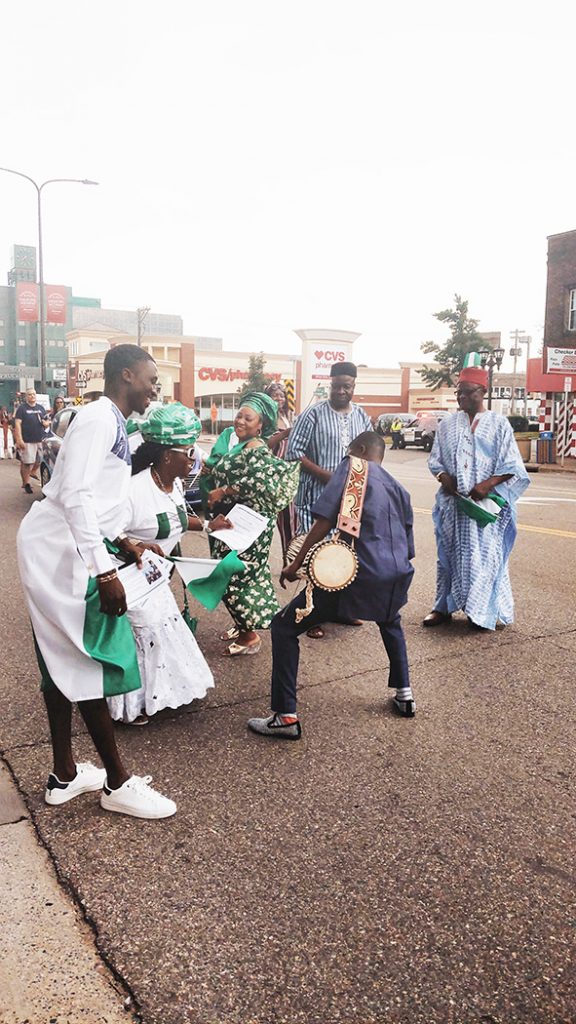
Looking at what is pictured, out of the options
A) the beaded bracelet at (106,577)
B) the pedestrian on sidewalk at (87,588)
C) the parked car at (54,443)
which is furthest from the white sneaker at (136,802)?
the parked car at (54,443)

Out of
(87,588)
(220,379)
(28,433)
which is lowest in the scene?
(87,588)

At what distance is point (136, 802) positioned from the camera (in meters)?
3.00

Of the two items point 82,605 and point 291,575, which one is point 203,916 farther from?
point 291,575

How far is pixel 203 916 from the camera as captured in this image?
7.98ft

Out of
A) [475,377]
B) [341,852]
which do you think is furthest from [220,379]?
[341,852]

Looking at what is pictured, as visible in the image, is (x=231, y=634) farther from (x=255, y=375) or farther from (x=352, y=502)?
(x=255, y=375)

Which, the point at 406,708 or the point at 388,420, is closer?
the point at 406,708

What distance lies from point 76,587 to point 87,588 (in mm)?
38

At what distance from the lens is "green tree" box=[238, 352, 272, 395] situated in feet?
206

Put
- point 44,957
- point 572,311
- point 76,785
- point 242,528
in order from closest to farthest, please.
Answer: point 44,957 → point 76,785 → point 242,528 → point 572,311

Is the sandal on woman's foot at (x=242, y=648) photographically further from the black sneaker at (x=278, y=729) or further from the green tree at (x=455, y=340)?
the green tree at (x=455, y=340)

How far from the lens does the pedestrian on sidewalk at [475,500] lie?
18.4 feet

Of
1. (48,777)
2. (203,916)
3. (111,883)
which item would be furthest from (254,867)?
(48,777)

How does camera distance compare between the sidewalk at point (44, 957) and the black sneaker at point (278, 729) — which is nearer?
the sidewalk at point (44, 957)
